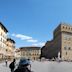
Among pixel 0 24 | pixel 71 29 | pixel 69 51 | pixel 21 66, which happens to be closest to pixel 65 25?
pixel 71 29

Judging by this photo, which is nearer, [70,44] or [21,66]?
[21,66]

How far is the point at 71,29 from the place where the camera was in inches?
5103

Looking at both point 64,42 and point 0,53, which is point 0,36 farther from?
point 64,42

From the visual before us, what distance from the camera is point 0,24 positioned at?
95750 millimetres

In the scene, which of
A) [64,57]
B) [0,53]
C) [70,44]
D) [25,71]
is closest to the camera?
[25,71]

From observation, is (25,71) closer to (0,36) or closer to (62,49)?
(0,36)

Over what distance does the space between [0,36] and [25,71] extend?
88.5m

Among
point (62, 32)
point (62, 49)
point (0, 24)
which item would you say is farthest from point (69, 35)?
point (0, 24)

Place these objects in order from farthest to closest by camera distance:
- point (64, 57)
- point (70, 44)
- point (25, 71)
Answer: point (70, 44) < point (64, 57) < point (25, 71)

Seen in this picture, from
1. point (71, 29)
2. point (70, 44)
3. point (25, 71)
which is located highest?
point (71, 29)

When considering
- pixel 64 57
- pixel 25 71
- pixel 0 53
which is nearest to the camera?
pixel 25 71

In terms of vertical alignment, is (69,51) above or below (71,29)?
below

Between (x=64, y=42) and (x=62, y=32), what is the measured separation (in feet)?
22.7

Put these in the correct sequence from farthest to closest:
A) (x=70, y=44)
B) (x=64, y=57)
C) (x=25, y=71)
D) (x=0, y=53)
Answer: (x=70, y=44) < (x=64, y=57) < (x=0, y=53) < (x=25, y=71)
